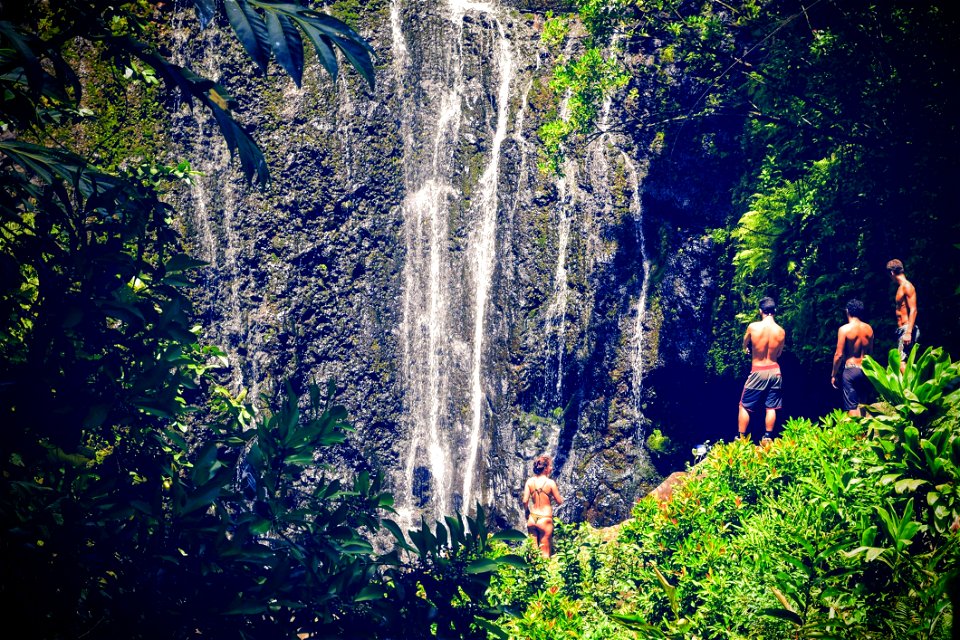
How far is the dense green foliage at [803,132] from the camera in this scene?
9391 mm

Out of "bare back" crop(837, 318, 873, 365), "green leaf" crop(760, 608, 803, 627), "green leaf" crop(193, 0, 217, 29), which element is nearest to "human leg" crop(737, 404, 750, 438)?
"bare back" crop(837, 318, 873, 365)

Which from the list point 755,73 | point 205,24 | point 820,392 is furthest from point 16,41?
point 820,392

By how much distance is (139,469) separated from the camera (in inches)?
141

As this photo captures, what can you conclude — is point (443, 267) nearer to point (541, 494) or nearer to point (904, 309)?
point (541, 494)

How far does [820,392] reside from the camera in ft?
35.6

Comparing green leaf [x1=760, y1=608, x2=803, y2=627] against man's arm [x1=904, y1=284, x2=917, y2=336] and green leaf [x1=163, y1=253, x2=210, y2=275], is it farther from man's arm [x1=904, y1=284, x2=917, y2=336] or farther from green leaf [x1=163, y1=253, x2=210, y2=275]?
man's arm [x1=904, y1=284, x2=917, y2=336]

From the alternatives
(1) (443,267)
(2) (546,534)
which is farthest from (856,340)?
(1) (443,267)

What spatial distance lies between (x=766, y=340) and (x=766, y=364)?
0.33m

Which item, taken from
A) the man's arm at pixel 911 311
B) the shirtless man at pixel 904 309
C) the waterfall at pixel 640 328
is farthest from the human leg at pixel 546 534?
the man's arm at pixel 911 311

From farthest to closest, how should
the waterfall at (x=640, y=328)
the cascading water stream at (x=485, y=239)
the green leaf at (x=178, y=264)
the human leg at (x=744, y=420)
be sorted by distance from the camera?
1. the cascading water stream at (x=485, y=239)
2. the waterfall at (x=640, y=328)
3. the human leg at (x=744, y=420)
4. the green leaf at (x=178, y=264)

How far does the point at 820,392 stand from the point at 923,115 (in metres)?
3.75

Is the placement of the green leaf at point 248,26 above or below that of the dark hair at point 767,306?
above

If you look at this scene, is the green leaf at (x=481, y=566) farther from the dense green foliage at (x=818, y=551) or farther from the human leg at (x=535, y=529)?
the human leg at (x=535, y=529)

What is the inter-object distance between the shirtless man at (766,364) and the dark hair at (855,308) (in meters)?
0.94
